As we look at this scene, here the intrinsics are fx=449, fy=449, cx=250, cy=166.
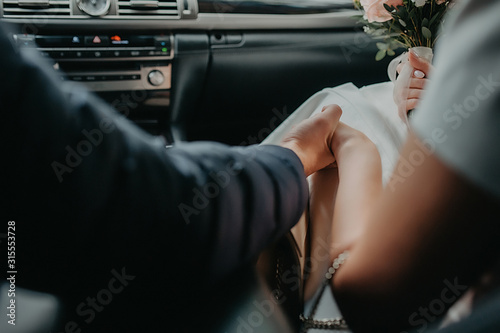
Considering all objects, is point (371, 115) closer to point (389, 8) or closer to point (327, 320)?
point (389, 8)

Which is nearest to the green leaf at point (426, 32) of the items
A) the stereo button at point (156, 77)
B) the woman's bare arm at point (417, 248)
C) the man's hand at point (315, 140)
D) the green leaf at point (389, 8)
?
the green leaf at point (389, 8)

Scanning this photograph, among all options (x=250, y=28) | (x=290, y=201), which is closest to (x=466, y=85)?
(x=290, y=201)

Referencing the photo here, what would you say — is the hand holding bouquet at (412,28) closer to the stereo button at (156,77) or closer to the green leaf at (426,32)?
the green leaf at (426,32)

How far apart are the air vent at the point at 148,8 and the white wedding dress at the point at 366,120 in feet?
2.29

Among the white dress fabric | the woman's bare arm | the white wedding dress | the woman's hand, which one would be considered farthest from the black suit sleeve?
the woman's hand

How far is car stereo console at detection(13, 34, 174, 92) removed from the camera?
1.64 m

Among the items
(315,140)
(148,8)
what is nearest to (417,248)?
(315,140)

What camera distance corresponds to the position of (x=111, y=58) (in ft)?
5.61

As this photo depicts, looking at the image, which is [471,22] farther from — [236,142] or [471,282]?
[236,142]

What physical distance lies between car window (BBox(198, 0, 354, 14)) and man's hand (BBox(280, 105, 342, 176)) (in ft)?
2.89

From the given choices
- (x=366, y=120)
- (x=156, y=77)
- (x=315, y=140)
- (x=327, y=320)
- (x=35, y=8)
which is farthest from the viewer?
(x=156, y=77)

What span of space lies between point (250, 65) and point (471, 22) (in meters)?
1.56

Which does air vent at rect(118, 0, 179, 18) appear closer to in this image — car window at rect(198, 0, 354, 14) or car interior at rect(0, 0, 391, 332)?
car interior at rect(0, 0, 391, 332)

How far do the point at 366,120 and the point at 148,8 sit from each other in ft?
3.13
